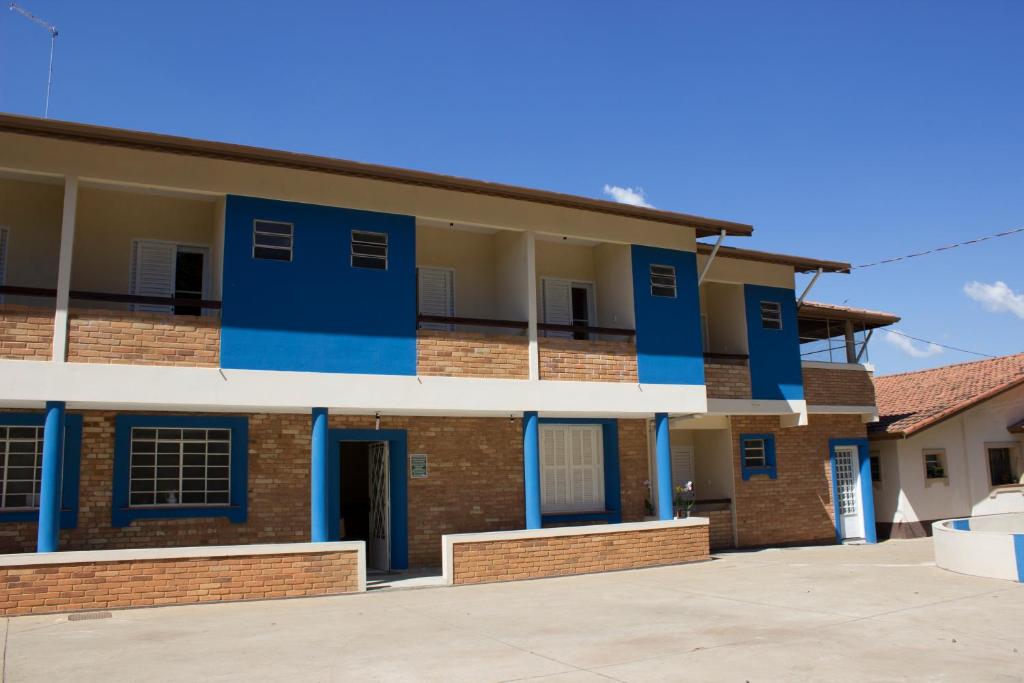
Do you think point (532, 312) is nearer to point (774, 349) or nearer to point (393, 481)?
point (393, 481)

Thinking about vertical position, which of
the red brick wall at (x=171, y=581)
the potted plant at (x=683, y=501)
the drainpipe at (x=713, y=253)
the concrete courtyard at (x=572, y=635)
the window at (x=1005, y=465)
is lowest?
the concrete courtyard at (x=572, y=635)

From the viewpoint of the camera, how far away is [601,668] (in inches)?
293

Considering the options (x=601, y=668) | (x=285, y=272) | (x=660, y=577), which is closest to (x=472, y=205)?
(x=285, y=272)

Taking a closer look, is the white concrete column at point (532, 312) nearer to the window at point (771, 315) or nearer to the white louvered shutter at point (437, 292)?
the white louvered shutter at point (437, 292)

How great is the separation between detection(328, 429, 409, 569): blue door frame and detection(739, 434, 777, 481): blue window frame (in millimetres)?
7646

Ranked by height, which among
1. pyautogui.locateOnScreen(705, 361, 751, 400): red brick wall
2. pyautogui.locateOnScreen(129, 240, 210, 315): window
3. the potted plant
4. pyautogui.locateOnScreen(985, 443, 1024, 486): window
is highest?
pyautogui.locateOnScreen(129, 240, 210, 315): window

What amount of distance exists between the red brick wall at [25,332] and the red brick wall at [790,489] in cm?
1311

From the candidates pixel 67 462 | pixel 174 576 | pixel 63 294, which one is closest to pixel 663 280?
pixel 174 576

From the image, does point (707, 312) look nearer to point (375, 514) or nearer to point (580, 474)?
point (580, 474)

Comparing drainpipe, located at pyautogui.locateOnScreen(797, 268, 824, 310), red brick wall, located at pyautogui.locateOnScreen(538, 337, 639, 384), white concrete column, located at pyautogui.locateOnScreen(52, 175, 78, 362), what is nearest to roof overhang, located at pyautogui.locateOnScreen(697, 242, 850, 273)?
drainpipe, located at pyautogui.locateOnScreen(797, 268, 824, 310)

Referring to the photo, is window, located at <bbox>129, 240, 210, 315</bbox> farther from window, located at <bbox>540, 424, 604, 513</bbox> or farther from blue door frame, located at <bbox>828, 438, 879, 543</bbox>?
blue door frame, located at <bbox>828, 438, 879, 543</bbox>

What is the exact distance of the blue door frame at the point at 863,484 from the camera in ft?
64.8

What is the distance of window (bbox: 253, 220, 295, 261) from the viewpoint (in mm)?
12703

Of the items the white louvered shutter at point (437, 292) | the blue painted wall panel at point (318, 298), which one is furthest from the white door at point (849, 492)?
the blue painted wall panel at point (318, 298)
